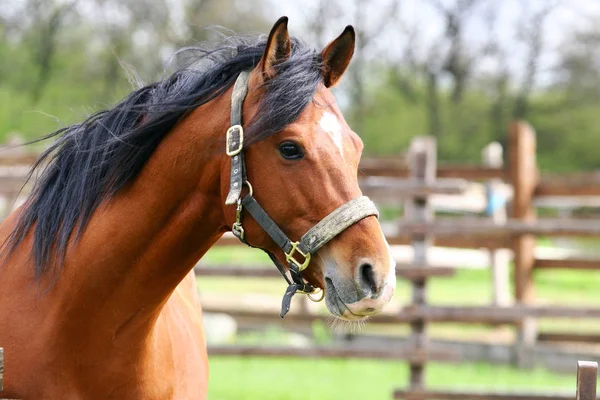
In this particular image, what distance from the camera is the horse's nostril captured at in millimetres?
1934

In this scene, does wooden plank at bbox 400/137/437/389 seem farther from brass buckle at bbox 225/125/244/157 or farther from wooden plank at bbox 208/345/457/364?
brass buckle at bbox 225/125/244/157

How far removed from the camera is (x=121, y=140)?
7.37 feet

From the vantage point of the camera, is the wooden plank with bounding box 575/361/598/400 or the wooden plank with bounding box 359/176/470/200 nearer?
the wooden plank with bounding box 575/361/598/400

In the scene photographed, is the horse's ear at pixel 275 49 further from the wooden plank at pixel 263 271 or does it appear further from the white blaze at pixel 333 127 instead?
the wooden plank at pixel 263 271

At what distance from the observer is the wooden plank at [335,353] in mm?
5809

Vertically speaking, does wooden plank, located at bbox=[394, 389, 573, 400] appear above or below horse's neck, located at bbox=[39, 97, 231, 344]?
below

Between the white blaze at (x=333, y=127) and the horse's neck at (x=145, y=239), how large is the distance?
322mm

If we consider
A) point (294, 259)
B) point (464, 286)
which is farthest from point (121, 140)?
point (464, 286)

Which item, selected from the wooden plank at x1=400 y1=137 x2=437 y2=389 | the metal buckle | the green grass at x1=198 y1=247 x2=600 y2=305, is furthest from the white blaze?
the green grass at x1=198 y1=247 x2=600 y2=305

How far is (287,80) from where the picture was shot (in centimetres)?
213

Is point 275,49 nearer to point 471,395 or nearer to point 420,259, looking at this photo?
point 420,259

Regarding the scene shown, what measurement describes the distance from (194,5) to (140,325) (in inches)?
772

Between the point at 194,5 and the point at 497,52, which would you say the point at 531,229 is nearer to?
the point at 194,5

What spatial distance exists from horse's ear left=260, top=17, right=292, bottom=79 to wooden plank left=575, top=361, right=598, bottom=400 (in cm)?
126
